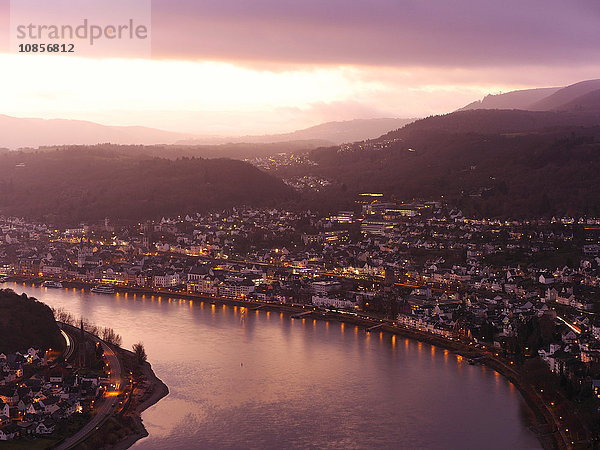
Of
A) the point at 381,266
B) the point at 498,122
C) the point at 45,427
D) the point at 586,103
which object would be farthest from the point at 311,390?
the point at 586,103

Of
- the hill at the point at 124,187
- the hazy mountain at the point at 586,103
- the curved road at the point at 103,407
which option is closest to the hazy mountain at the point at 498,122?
the hazy mountain at the point at 586,103

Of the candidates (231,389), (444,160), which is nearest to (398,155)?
(444,160)

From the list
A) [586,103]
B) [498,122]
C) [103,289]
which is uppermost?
[586,103]

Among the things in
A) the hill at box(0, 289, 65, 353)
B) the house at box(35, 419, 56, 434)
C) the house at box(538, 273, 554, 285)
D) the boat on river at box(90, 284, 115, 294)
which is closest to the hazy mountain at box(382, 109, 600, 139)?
the house at box(538, 273, 554, 285)

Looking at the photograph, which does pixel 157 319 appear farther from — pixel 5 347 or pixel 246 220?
pixel 246 220

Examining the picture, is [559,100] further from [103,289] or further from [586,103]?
[103,289]

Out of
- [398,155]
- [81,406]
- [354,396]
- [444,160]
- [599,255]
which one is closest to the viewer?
[81,406]
